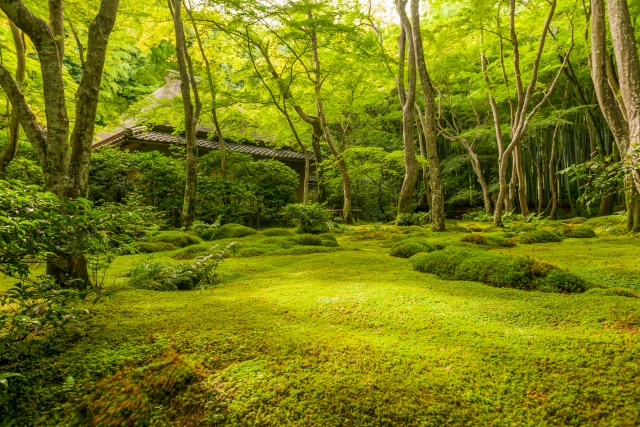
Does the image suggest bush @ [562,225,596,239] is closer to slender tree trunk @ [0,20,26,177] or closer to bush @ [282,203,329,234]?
bush @ [282,203,329,234]

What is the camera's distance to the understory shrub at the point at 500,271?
9.30ft

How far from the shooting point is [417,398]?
1397 mm

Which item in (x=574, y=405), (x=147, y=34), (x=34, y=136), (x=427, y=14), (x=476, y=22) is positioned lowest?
(x=574, y=405)

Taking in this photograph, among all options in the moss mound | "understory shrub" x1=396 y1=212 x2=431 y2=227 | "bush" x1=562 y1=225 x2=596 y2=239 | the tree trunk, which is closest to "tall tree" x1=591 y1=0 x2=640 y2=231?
"bush" x1=562 y1=225 x2=596 y2=239

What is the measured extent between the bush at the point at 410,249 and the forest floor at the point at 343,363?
2154 mm

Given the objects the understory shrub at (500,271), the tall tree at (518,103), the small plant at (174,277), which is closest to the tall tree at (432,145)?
the tall tree at (518,103)

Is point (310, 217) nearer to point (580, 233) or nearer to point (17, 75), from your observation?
point (580, 233)

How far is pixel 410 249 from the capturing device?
4977 mm

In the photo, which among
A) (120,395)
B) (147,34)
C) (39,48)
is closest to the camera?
(120,395)

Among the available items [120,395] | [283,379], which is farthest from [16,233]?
[283,379]

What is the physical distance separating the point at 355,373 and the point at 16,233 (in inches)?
67.9

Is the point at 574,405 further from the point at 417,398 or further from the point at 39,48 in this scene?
the point at 39,48

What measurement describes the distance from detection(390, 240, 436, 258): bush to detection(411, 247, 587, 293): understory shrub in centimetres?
89

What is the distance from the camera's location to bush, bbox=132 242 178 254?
5.88m
